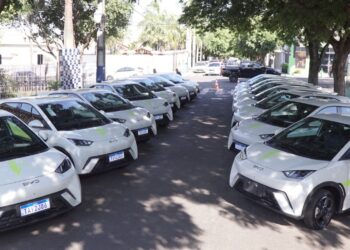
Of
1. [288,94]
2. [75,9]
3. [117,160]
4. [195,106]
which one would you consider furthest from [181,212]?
[75,9]

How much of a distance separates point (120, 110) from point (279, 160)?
5.09 metres

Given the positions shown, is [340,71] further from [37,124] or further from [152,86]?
[37,124]

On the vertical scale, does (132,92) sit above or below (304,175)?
above

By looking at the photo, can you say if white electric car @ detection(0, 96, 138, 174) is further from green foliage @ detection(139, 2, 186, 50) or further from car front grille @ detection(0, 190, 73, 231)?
green foliage @ detection(139, 2, 186, 50)

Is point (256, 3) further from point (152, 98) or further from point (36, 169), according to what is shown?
point (36, 169)

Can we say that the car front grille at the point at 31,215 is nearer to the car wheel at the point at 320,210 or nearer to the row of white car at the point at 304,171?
the row of white car at the point at 304,171

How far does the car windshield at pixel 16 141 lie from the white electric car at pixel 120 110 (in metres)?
3.51

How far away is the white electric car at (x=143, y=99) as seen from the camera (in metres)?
12.5

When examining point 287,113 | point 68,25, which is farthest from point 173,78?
point 287,113

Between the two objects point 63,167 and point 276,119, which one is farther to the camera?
point 276,119

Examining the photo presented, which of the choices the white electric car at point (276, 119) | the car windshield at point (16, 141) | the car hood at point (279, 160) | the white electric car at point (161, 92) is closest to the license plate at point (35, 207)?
the car windshield at point (16, 141)

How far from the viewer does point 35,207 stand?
5.34 metres

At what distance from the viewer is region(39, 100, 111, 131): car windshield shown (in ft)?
26.5

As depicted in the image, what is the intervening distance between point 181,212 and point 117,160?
189 cm
